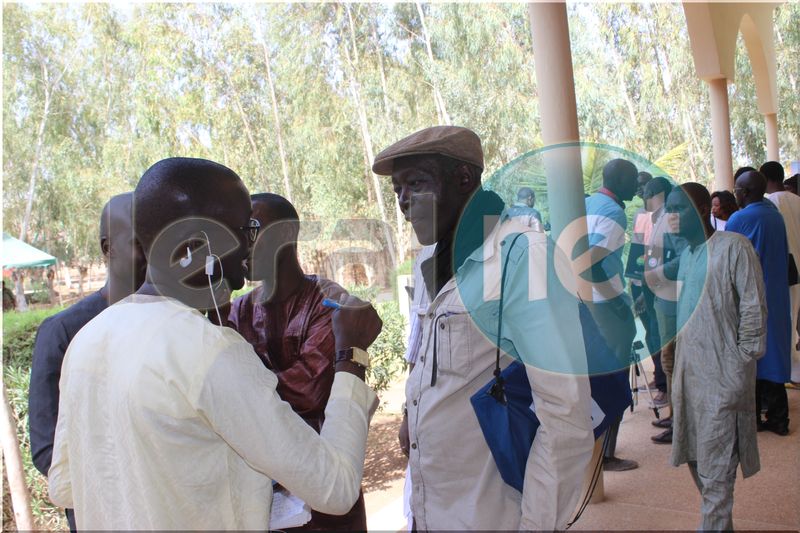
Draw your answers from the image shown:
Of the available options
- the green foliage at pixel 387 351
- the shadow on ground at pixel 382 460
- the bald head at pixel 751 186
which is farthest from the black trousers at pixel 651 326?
the shadow on ground at pixel 382 460

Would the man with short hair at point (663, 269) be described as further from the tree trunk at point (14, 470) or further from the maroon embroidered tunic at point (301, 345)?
the tree trunk at point (14, 470)

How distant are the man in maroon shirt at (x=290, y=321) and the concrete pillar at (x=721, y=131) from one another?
283 inches

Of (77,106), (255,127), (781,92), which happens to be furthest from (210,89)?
(781,92)

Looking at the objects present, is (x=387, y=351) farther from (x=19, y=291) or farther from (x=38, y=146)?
(x=19, y=291)

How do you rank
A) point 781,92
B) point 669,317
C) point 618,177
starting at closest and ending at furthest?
1. point 669,317
2. point 618,177
3. point 781,92

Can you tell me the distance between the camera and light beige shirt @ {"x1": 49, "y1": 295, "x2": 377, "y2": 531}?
1194mm

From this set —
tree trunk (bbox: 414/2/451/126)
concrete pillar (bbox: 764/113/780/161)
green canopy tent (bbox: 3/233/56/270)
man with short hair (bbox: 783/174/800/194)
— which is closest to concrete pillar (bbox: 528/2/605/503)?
man with short hair (bbox: 783/174/800/194)

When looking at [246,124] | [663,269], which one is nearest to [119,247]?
[663,269]

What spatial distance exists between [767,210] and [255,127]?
16.5 meters

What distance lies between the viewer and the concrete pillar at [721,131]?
8055 mm

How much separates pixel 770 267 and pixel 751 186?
586 mm

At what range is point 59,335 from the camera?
2.16m

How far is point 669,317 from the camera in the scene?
3854 millimetres

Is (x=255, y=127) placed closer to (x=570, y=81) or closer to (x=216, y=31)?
(x=216, y=31)
